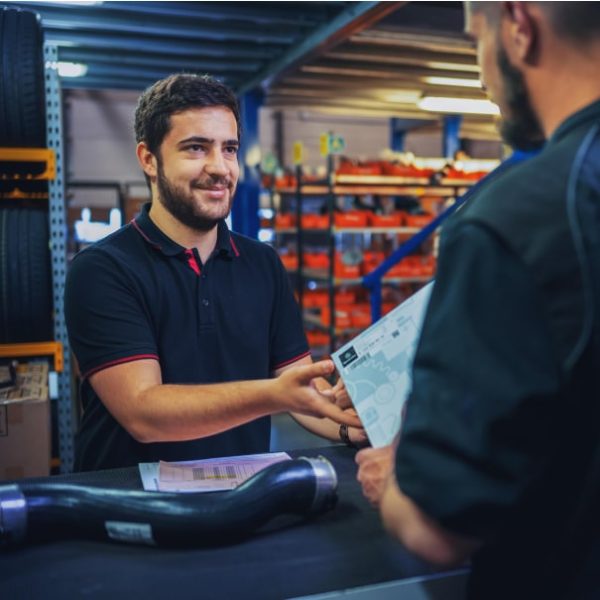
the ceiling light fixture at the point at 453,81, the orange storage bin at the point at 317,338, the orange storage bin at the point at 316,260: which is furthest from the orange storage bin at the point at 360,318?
the ceiling light fixture at the point at 453,81

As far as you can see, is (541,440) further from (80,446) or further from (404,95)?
(404,95)

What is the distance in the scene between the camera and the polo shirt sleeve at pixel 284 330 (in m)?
1.98

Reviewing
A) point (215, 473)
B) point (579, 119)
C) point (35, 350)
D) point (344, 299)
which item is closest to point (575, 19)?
point (579, 119)

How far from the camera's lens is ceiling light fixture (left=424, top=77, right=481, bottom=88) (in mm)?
7188

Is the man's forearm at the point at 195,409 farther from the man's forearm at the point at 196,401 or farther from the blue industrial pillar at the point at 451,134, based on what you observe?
the blue industrial pillar at the point at 451,134

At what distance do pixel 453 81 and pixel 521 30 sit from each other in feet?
23.3

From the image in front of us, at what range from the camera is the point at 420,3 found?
511cm

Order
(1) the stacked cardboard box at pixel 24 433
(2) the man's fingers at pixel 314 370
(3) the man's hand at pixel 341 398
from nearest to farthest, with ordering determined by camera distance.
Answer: (2) the man's fingers at pixel 314 370 < (3) the man's hand at pixel 341 398 < (1) the stacked cardboard box at pixel 24 433

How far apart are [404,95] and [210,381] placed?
23.5 ft

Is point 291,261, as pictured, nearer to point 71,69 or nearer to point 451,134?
point 71,69

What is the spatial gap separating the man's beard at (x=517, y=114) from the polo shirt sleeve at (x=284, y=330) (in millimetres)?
1215

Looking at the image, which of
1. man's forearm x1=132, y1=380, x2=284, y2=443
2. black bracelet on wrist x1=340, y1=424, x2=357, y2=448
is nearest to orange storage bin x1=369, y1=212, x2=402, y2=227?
black bracelet on wrist x1=340, y1=424, x2=357, y2=448

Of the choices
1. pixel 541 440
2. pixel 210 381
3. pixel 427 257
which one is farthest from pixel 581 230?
pixel 427 257

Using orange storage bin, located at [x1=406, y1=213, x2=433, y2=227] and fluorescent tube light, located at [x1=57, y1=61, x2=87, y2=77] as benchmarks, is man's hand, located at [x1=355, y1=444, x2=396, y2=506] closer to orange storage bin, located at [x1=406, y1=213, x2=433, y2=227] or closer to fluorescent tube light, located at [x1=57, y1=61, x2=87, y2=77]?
fluorescent tube light, located at [x1=57, y1=61, x2=87, y2=77]
